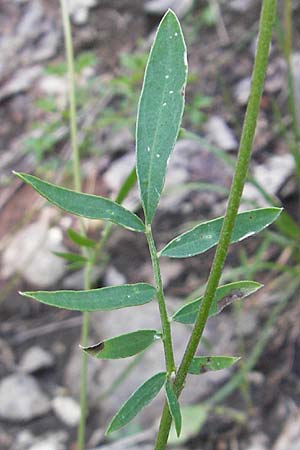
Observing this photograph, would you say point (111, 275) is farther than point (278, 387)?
Yes

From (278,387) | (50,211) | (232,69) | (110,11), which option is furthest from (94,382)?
(110,11)

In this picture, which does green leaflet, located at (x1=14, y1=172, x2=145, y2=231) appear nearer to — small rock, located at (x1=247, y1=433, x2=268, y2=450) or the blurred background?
the blurred background

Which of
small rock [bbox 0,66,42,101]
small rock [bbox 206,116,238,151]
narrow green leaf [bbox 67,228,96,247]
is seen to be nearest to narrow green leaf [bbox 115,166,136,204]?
narrow green leaf [bbox 67,228,96,247]

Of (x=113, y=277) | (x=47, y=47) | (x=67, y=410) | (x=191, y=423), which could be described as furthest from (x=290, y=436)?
(x=47, y=47)

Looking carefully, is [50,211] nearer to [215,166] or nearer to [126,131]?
[126,131]

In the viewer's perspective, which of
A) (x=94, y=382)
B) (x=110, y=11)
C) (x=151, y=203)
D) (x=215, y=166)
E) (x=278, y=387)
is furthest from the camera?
(x=110, y=11)

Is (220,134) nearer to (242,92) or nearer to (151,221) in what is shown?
(242,92)

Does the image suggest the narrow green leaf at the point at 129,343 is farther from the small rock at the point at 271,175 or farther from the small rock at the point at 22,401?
the small rock at the point at 271,175
